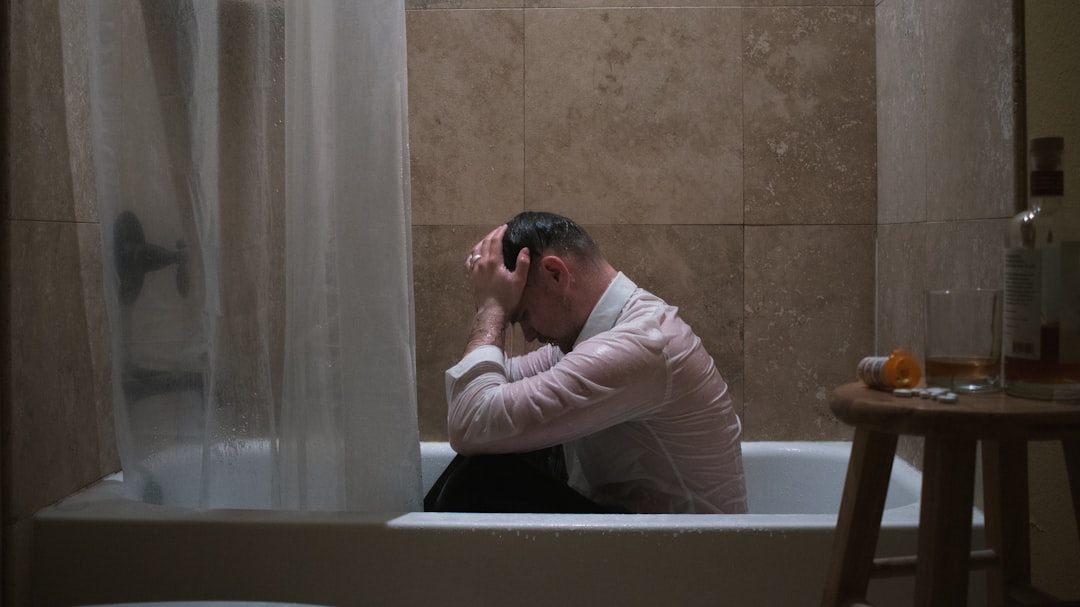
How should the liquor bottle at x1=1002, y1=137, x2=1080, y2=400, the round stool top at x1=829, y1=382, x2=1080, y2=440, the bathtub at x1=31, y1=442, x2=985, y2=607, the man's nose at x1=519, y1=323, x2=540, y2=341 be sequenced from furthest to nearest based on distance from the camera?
1. the man's nose at x1=519, y1=323, x2=540, y2=341
2. the bathtub at x1=31, y1=442, x2=985, y2=607
3. the liquor bottle at x1=1002, y1=137, x2=1080, y2=400
4. the round stool top at x1=829, y1=382, x2=1080, y2=440

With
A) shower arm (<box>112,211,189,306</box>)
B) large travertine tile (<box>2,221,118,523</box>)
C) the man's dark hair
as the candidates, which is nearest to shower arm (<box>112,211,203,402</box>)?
shower arm (<box>112,211,189,306</box>)

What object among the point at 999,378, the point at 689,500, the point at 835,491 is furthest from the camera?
the point at 835,491

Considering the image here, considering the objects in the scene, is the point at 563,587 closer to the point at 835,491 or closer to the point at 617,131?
the point at 835,491

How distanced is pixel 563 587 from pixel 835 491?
905mm

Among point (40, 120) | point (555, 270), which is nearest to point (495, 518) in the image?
point (555, 270)

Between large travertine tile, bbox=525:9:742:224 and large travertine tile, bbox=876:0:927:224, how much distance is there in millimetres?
303

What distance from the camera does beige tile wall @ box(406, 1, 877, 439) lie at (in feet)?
7.20

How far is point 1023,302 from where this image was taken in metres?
0.93

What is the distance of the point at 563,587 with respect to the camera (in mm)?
1354

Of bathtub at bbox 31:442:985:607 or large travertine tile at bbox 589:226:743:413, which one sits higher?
large travertine tile at bbox 589:226:743:413

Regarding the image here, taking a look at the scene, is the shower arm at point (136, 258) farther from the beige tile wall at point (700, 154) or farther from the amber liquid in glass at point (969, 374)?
the amber liquid in glass at point (969, 374)

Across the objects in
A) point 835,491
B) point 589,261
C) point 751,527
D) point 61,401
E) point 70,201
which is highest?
point 70,201

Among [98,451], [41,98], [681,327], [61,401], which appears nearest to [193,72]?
[41,98]

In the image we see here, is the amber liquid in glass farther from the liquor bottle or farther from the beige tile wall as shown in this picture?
the beige tile wall
